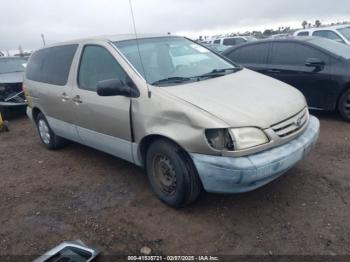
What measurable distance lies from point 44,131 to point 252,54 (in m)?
4.25

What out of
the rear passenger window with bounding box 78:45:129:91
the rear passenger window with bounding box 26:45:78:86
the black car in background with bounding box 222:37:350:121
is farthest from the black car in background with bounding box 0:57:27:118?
the black car in background with bounding box 222:37:350:121

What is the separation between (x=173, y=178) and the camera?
335cm

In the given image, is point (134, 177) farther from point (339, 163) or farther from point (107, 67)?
point (339, 163)

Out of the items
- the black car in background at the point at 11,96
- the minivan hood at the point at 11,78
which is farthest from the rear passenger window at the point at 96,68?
the minivan hood at the point at 11,78

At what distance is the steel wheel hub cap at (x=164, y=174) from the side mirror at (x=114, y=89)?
71cm

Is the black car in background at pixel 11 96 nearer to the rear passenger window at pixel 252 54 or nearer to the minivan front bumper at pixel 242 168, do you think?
the rear passenger window at pixel 252 54

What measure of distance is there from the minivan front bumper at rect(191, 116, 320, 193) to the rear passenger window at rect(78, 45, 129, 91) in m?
1.30

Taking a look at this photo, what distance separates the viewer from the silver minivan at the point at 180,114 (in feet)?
9.50

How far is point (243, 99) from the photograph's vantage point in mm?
3182

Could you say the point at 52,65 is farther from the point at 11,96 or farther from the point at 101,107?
the point at 11,96

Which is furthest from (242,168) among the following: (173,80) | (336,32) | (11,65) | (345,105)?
(336,32)

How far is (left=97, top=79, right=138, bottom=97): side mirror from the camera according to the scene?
3396 millimetres

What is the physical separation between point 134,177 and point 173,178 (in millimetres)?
1122

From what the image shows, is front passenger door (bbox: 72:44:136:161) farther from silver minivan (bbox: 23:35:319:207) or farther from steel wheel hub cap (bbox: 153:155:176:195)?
steel wheel hub cap (bbox: 153:155:176:195)
